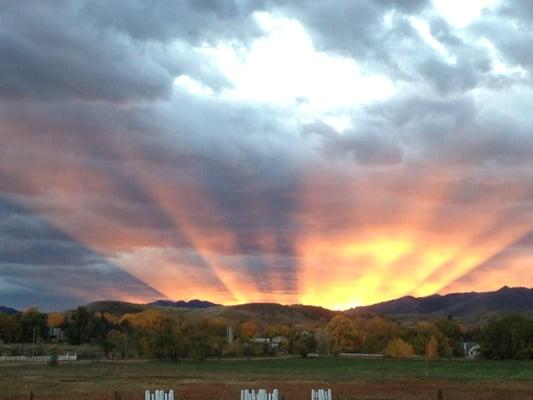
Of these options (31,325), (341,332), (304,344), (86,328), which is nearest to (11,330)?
(31,325)

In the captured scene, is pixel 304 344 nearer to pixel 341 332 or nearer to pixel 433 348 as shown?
pixel 341 332

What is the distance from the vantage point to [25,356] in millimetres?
139000

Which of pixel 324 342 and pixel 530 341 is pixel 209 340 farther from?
pixel 530 341

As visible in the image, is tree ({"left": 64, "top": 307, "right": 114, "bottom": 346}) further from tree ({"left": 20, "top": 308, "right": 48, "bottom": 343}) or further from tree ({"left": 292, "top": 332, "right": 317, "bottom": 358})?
tree ({"left": 292, "top": 332, "right": 317, "bottom": 358})

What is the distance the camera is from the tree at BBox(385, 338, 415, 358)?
166 metres

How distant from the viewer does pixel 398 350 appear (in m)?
167

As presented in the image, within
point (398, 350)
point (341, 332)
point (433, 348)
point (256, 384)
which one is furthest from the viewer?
point (341, 332)

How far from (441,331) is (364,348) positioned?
18.9 metres

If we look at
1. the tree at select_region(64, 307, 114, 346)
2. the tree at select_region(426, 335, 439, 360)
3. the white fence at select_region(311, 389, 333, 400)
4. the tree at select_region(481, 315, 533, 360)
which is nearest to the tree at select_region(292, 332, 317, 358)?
the tree at select_region(426, 335, 439, 360)

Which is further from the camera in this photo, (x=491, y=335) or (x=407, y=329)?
(x=407, y=329)

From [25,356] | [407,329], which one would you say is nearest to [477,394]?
[25,356]

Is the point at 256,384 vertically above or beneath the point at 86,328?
beneath

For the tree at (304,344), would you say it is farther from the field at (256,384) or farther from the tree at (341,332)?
the field at (256,384)

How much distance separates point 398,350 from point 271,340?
138 feet
